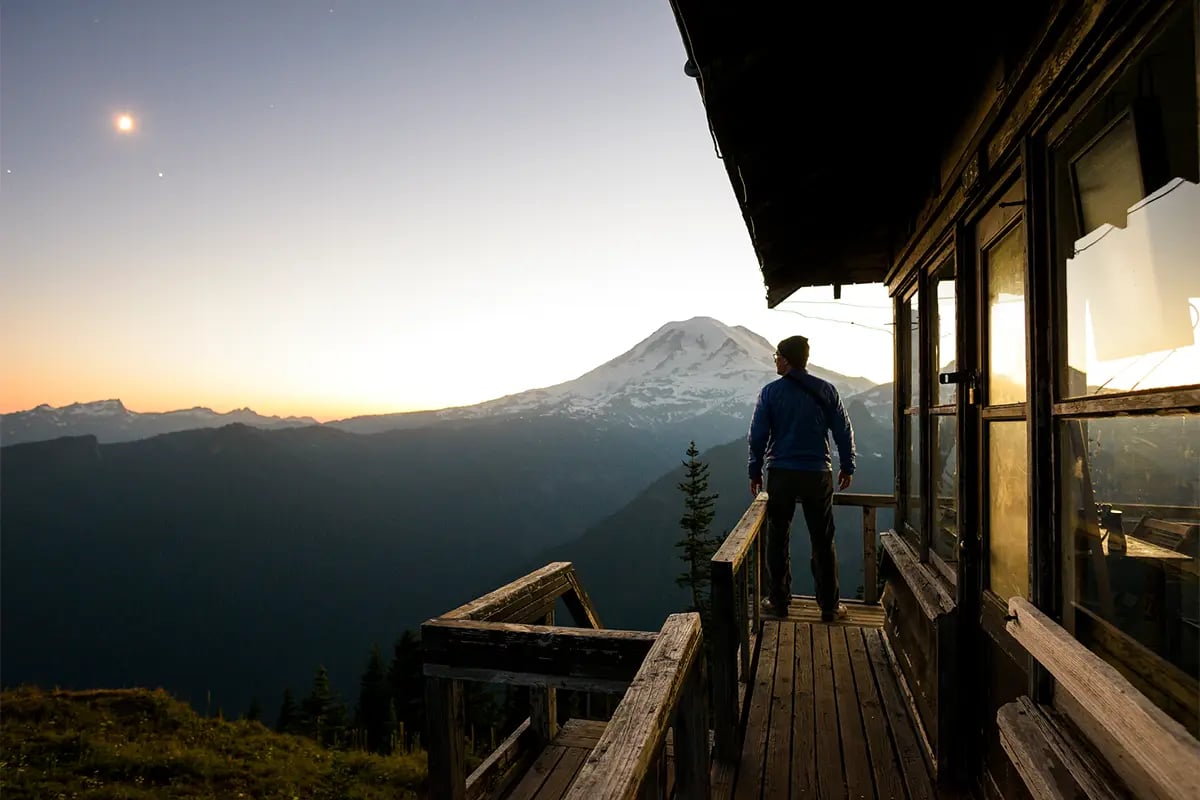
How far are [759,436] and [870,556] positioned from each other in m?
3.06

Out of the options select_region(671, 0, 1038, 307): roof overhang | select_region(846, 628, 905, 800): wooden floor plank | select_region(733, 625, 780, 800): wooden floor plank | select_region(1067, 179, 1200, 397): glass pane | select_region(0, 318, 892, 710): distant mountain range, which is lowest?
select_region(0, 318, 892, 710): distant mountain range

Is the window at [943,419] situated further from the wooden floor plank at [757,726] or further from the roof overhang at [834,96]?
the wooden floor plank at [757,726]

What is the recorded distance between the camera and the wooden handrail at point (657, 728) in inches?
45.6

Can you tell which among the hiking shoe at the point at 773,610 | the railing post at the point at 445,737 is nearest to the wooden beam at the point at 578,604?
the railing post at the point at 445,737

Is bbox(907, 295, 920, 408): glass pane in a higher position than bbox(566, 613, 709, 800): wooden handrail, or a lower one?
higher

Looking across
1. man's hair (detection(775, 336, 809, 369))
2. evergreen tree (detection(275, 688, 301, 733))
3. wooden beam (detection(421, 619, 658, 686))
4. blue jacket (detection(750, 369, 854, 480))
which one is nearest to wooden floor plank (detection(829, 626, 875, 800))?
blue jacket (detection(750, 369, 854, 480))

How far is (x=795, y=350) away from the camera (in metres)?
5.11

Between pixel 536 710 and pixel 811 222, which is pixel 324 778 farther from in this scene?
pixel 811 222

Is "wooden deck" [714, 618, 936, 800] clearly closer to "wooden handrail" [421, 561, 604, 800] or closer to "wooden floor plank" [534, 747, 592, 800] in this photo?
"wooden floor plank" [534, 747, 592, 800]

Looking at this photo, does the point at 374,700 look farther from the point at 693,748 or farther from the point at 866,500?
the point at 693,748

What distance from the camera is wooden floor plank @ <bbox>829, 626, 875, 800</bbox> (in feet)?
10.8

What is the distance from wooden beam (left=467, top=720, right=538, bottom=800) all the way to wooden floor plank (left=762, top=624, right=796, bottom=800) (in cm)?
139

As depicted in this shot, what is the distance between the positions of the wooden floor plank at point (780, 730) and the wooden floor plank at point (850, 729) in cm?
31

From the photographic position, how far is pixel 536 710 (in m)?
3.87
